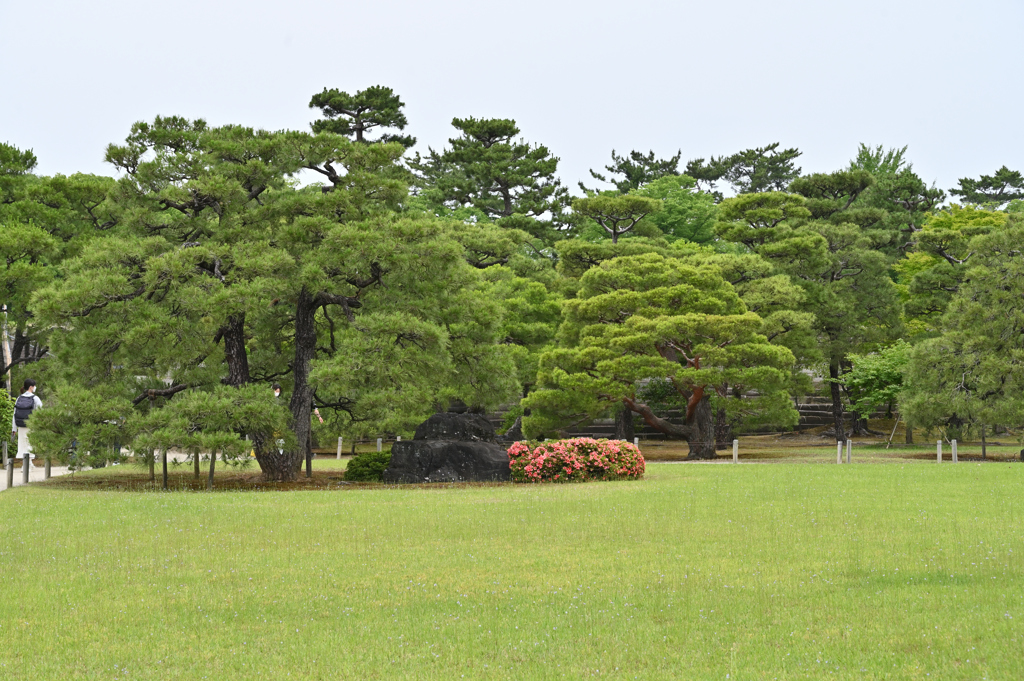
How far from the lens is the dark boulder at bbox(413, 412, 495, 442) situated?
23922mm

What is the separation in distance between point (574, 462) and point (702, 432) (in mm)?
14878

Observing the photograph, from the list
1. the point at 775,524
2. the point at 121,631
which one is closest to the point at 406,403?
the point at 775,524

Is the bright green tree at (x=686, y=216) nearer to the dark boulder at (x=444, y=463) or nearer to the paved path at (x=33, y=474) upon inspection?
the dark boulder at (x=444, y=463)

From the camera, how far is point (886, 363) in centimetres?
3634

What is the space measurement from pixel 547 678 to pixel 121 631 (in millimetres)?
3755

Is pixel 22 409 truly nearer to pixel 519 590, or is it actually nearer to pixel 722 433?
pixel 519 590

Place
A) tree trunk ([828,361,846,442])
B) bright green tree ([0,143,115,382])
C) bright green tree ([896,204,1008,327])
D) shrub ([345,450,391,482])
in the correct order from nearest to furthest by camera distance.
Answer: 1. shrub ([345,450,391,482])
2. bright green tree ([0,143,115,382])
3. bright green tree ([896,204,1008,327])
4. tree trunk ([828,361,846,442])

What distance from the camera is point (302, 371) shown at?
910 inches

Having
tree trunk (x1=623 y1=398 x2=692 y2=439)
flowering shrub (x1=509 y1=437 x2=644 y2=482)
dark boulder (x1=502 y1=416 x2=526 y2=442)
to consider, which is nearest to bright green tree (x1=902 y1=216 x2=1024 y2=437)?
tree trunk (x1=623 y1=398 x2=692 y2=439)

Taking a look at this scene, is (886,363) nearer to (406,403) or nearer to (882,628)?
(406,403)

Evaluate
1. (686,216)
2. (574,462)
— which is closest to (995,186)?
(686,216)

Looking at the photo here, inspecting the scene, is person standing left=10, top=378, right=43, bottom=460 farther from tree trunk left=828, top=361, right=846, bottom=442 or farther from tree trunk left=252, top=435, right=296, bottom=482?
tree trunk left=828, top=361, right=846, bottom=442

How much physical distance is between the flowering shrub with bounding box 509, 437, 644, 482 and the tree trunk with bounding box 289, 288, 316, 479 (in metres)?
4.96

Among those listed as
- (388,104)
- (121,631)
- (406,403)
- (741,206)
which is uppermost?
(388,104)
